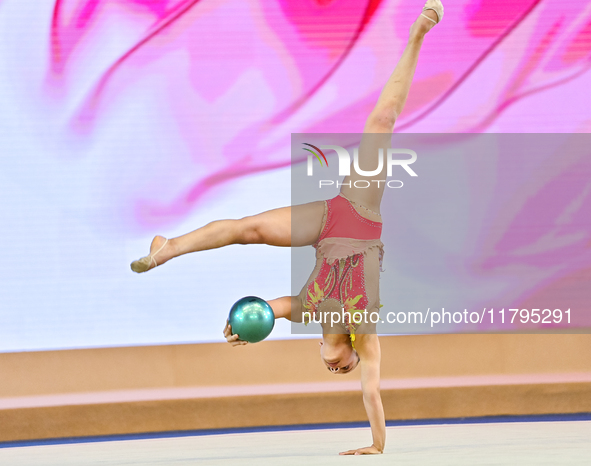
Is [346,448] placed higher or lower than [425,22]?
lower

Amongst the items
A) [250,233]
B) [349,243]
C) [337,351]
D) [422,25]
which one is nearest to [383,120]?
[422,25]

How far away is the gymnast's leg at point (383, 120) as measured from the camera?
2.65 metres

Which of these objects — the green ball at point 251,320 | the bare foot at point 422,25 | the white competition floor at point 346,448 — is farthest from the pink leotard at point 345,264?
the bare foot at point 422,25

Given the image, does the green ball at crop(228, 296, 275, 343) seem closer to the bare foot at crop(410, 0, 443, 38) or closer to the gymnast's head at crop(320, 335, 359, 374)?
the gymnast's head at crop(320, 335, 359, 374)

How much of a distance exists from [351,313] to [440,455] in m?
0.61

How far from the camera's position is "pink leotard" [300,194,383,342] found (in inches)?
101

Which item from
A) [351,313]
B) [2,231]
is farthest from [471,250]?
[2,231]

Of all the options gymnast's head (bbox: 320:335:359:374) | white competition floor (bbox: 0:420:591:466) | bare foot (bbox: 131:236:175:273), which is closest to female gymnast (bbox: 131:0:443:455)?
gymnast's head (bbox: 320:335:359:374)

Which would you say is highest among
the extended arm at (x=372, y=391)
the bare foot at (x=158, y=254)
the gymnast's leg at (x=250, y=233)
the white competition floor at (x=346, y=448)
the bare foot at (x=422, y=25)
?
the bare foot at (x=422, y=25)

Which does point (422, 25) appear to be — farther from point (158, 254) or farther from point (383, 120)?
point (158, 254)

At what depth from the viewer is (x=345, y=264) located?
2590 mm

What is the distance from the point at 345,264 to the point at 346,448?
31.4 inches

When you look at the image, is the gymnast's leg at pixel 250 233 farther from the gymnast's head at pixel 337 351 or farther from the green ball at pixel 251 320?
the gymnast's head at pixel 337 351

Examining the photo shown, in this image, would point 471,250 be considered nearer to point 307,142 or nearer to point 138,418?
point 307,142
